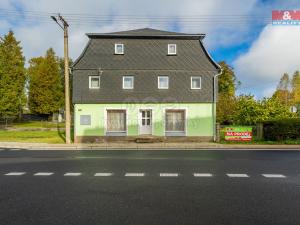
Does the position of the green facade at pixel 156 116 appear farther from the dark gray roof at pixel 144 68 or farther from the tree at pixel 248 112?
the tree at pixel 248 112

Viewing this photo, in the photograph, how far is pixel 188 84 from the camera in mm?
19312

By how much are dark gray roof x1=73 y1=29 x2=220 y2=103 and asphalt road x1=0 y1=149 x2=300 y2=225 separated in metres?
10.3

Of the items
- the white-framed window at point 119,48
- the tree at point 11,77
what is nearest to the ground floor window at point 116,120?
the white-framed window at point 119,48

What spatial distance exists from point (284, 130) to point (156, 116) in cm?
1001

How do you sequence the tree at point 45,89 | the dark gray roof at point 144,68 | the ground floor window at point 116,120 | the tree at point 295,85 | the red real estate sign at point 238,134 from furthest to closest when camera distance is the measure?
the tree at point 295,85, the tree at point 45,89, the ground floor window at point 116,120, the dark gray roof at point 144,68, the red real estate sign at point 238,134

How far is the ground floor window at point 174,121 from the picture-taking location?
1931cm

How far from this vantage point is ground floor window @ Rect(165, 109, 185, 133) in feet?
63.4

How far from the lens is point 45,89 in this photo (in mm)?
48406

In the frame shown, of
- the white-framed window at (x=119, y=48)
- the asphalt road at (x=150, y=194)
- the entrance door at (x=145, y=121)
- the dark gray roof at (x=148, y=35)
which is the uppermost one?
the dark gray roof at (x=148, y=35)

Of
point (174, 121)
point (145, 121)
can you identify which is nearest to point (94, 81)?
point (145, 121)

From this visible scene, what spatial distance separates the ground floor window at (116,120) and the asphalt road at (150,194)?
9798 mm

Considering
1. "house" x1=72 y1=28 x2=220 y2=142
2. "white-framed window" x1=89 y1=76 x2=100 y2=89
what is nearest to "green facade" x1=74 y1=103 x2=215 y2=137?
"house" x1=72 y1=28 x2=220 y2=142

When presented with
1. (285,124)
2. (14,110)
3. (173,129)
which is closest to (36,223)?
(173,129)

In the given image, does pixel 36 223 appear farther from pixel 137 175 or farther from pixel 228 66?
pixel 228 66
